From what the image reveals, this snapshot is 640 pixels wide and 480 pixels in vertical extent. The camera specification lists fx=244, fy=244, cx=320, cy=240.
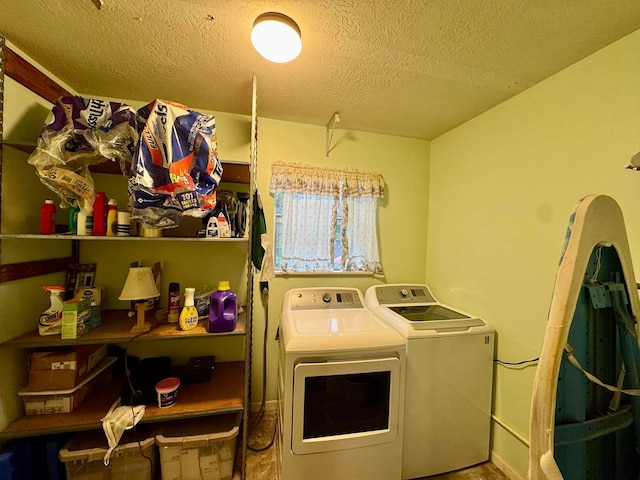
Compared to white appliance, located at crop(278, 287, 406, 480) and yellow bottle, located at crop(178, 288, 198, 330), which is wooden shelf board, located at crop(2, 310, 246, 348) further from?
white appliance, located at crop(278, 287, 406, 480)

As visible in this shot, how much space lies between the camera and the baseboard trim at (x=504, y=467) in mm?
1521

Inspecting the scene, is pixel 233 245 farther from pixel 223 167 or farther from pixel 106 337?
pixel 106 337

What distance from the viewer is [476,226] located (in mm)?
1866

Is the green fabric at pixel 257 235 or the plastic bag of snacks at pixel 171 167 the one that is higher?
the plastic bag of snacks at pixel 171 167

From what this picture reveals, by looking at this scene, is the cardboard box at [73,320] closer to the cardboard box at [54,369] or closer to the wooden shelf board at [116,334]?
the wooden shelf board at [116,334]

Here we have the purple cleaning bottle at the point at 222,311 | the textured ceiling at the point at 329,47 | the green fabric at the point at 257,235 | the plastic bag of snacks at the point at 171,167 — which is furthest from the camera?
the green fabric at the point at 257,235

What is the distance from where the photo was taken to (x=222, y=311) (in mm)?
1379

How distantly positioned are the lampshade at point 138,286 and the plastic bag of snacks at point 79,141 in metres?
0.43

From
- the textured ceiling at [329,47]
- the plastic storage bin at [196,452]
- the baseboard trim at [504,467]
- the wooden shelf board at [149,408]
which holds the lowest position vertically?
the baseboard trim at [504,467]

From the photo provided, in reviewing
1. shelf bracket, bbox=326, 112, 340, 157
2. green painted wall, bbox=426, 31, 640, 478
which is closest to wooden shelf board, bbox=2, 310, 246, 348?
shelf bracket, bbox=326, 112, 340, 157

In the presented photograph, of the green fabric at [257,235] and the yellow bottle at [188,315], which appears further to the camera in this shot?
the green fabric at [257,235]

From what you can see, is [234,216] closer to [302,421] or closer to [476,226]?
[302,421]

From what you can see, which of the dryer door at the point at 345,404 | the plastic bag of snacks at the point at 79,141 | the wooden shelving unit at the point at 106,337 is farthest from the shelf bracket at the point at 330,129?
the dryer door at the point at 345,404

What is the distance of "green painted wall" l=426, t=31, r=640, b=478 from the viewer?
1.14 metres
